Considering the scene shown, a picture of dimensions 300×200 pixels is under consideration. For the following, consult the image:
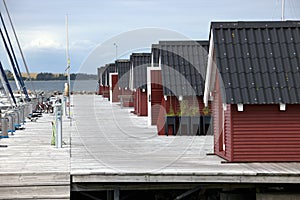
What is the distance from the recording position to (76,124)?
3228cm

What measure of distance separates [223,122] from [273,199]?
10.7 feet

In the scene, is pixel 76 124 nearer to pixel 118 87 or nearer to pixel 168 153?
pixel 168 153

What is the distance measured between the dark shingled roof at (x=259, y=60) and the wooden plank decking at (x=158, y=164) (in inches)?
65.8

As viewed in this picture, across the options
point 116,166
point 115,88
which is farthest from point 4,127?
point 115,88

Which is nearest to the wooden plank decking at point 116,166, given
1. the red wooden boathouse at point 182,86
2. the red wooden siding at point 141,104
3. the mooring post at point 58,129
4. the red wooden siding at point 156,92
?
the mooring post at point 58,129

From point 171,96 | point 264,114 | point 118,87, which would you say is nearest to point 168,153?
point 264,114

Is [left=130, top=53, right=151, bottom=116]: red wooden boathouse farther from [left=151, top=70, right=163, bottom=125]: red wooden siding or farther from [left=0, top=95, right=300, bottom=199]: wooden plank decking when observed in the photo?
[left=0, top=95, right=300, bottom=199]: wooden plank decking

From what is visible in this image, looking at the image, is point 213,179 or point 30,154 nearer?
point 213,179

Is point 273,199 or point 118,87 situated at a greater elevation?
point 118,87

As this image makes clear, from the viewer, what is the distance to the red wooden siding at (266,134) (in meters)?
17.0

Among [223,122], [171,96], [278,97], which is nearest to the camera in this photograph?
[278,97]

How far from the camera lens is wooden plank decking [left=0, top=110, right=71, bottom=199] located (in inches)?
586

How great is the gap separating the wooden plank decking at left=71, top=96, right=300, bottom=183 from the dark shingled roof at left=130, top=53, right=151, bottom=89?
11897 mm

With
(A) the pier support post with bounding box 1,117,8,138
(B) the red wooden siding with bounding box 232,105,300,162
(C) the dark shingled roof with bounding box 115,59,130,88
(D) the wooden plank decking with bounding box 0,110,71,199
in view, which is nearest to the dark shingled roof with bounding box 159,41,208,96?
(A) the pier support post with bounding box 1,117,8,138
